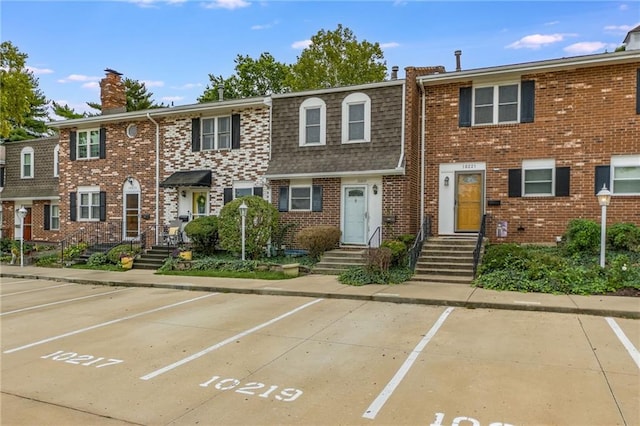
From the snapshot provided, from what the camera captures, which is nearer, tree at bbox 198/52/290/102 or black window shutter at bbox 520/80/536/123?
black window shutter at bbox 520/80/536/123

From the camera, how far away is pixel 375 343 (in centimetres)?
621

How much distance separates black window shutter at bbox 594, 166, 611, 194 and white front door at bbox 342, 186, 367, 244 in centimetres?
642

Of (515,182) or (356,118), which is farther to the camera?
(356,118)

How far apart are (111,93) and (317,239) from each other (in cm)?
1245

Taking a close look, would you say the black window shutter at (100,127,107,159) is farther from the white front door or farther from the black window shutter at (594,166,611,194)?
the black window shutter at (594,166,611,194)

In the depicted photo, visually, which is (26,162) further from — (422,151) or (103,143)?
(422,151)

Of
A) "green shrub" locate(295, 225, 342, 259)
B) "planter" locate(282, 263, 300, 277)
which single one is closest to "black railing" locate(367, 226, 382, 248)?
"green shrub" locate(295, 225, 342, 259)

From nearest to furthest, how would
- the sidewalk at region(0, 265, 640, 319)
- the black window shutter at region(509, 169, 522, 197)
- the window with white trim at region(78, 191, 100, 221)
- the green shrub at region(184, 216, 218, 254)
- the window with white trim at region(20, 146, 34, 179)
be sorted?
1. the sidewalk at region(0, 265, 640, 319)
2. the black window shutter at region(509, 169, 522, 197)
3. the green shrub at region(184, 216, 218, 254)
4. the window with white trim at region(78, 191, 100, 221)
5. the window with white trim at region(20, 146, 34, 179)

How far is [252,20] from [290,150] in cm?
426

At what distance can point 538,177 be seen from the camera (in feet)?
41.4

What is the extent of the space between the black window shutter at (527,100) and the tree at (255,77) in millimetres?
23495

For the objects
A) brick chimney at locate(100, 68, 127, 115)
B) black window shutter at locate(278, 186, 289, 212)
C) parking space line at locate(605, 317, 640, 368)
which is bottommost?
parking space line at locate(605, 317, 640, 368)

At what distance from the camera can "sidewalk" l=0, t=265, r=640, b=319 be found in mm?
7836

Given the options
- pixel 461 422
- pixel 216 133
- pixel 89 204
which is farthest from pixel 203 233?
pixel 461 422
